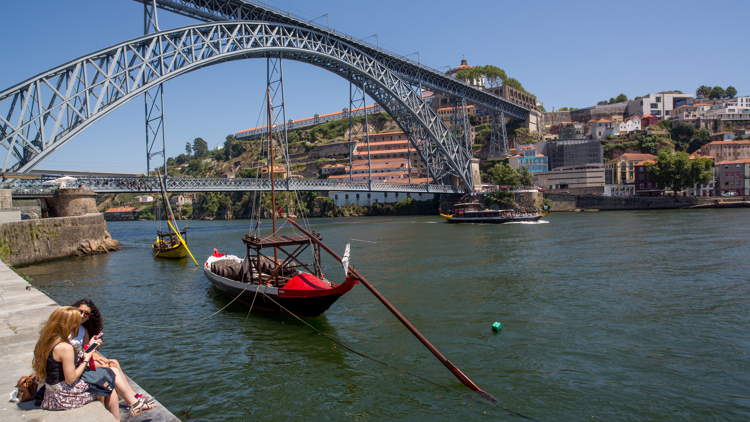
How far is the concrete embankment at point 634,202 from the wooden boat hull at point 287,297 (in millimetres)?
69075

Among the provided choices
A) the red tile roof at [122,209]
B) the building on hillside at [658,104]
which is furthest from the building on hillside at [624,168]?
the red tile roof at [122,209]

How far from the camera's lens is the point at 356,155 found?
97812 millimetres

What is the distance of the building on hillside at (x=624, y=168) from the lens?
78194 millimetres

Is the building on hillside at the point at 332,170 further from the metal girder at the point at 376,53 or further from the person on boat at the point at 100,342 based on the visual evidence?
the person on boat at the point at 100,342

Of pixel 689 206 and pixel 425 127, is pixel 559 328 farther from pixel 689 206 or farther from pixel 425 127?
pixel 689 206

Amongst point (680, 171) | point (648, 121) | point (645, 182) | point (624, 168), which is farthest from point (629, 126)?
point (680, 171)

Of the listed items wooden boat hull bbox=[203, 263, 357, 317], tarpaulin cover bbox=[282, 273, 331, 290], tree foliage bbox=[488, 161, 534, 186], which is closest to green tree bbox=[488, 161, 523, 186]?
tree foliage bbox=[488, 161, 534, 186]

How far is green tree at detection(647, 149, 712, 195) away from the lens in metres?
67.0

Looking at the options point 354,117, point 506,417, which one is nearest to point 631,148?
point 354,117

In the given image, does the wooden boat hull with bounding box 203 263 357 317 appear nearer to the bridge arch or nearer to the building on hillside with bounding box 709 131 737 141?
the bridge arch

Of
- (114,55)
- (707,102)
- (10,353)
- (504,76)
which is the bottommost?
(10,353)

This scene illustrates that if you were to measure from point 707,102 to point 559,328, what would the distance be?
11881cm

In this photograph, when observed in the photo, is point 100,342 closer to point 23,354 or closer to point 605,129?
point 23,354

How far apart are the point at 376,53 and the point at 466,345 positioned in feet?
177
